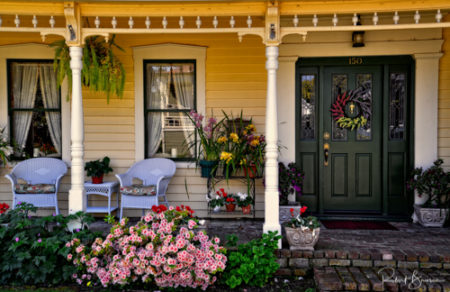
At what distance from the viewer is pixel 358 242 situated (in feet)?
14.3

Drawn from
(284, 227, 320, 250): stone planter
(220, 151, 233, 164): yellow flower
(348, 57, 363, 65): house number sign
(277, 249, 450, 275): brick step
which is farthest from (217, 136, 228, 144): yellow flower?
(348, 57, 363, 65): house number sign

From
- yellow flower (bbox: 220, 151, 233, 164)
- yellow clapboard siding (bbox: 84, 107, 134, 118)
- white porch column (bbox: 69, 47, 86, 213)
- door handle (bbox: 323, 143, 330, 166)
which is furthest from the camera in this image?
yellow clapboard siding (bbox: 84, 107, 134, 118)

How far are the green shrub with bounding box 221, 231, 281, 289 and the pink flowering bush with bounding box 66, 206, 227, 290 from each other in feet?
0.48

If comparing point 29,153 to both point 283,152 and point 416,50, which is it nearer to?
point 283,152

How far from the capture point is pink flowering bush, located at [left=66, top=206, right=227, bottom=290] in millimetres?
3551

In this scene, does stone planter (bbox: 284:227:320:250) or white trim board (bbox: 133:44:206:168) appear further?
white trim board (bbox: 133:44:206:168)

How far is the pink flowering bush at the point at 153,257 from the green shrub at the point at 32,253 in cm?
12

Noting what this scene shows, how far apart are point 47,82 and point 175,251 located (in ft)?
11.1

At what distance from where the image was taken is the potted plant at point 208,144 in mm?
5117

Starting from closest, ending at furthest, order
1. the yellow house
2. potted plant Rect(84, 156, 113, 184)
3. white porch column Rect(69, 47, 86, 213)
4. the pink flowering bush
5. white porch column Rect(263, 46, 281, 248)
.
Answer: the pink flowering bush < white porch column Rect(263, 46, 281, 248) < white porch column Rect(69, 47, 86, 213) < the yellow house < potted plant Rect(84, 156, 113, 184)

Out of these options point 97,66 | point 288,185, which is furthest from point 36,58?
point 288,185

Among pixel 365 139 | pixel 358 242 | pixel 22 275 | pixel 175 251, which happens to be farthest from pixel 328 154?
pixel 22 275

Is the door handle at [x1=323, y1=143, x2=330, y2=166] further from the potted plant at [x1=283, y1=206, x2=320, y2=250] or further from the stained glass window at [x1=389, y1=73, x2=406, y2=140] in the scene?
the potted plant at [x1=283, y1=206, x2=320, y2=250]

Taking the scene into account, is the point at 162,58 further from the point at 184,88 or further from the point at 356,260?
the point at 356,260
